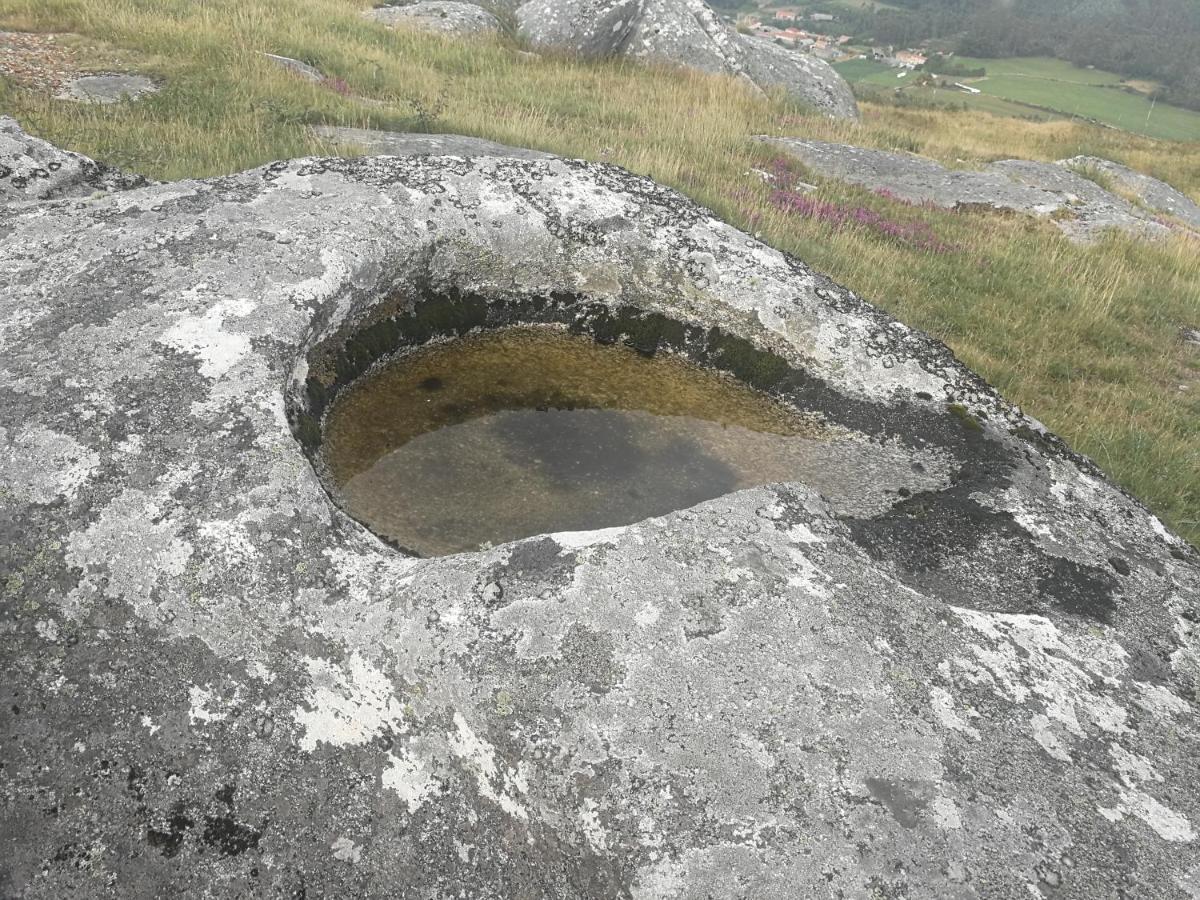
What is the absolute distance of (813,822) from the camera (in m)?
2.58

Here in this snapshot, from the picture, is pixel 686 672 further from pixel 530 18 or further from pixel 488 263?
pixel 530 18

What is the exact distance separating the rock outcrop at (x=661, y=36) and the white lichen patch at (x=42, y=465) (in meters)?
19.0

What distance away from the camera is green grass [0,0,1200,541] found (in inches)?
305

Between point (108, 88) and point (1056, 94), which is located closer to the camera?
point (108, 88)

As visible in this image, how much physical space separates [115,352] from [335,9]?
17762 millimetres

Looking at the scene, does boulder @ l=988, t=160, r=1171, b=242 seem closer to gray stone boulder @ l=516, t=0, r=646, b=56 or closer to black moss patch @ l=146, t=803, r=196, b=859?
gray stone boulder @ l=516, t=0, r=646, b=56

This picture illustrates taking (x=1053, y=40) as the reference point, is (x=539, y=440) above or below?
below

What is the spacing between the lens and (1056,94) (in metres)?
89.9

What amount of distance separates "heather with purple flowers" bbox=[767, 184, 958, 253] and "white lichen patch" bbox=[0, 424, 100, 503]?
956cm

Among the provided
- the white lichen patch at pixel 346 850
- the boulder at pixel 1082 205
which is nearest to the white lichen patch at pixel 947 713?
the white lichen patch at pixel 346 850

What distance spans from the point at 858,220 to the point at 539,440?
26.8 feet

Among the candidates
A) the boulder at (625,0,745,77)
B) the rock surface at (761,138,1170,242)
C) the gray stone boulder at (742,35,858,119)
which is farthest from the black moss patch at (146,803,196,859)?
the gray stone boulder at (742,35,858,119)

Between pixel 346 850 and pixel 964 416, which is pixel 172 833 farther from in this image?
pixel 964 416

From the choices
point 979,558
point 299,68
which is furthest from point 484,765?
point 299,68
